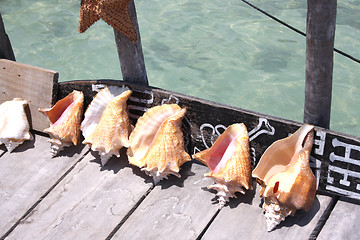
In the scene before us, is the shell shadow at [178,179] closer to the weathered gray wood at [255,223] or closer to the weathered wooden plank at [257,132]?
the weathered wooden plank at [257,132]

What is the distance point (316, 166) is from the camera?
7.51ft

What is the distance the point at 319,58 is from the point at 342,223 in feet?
2.48

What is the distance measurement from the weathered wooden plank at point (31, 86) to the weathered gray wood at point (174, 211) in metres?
1.01

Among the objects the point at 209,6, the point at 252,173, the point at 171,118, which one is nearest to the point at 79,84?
the point at 171,118

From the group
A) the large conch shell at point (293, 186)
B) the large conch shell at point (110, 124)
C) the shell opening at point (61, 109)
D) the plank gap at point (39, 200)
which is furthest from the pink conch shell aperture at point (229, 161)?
the shell opening at point (61, 109)

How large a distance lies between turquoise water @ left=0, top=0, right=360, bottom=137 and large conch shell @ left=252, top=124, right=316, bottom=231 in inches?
71.9

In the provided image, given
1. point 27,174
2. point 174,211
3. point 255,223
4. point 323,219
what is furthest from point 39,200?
point 323,219

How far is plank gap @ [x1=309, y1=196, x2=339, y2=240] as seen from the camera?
7.03 ft

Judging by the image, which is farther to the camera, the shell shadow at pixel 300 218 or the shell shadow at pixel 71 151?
the shell shadow at pixel 71 151

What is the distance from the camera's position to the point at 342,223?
85.4 inches

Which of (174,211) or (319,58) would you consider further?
(174,211)

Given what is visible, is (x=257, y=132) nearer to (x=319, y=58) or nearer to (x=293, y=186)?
(x=293, y=186)

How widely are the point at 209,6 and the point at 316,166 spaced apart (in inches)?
139

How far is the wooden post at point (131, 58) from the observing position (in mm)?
2701
